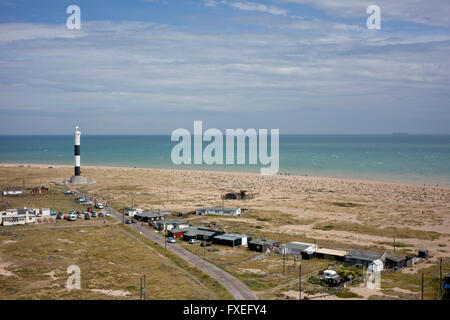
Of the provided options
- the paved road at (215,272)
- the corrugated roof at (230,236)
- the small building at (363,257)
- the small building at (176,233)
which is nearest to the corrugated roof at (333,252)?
the small building at (363,257)

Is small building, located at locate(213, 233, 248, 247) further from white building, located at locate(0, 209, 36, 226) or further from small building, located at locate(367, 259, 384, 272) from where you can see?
white building, located at locate(0, 209, 36, 226)

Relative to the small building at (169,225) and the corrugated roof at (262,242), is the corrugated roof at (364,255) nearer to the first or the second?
the corrugated roof at (262,242)

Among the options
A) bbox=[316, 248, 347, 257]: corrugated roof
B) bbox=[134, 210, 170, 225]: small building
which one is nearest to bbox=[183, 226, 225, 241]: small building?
bbox=[134, 210, 170, 225]: small building

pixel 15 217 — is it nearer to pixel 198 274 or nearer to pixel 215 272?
pixel 198 274

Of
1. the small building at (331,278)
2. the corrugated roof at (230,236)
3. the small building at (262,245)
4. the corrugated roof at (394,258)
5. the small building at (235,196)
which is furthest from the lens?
the small building at (235,196)

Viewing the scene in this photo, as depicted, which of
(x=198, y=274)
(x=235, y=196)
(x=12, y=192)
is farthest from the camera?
(x=235, y=196)

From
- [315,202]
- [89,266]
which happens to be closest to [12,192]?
[89,266]
